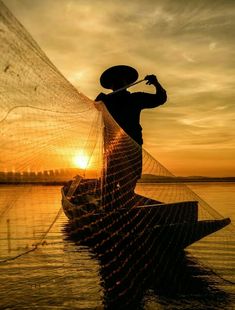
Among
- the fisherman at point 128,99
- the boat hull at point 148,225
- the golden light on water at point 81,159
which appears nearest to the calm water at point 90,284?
the boat hull at point 148,225

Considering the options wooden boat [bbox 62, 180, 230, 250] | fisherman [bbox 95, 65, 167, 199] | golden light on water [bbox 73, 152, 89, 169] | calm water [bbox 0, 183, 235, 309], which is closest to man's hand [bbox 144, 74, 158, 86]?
fisherman [bbox 95, 65, 167, 199]

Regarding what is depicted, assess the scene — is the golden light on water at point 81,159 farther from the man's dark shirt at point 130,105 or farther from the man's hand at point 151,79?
the man's hand at point 151,79

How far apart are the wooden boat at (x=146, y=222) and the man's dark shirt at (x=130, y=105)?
1.55 meters

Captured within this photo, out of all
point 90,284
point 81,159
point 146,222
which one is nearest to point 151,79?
point 81,159

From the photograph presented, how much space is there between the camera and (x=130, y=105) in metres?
8.26

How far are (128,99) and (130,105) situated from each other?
0.44 feet

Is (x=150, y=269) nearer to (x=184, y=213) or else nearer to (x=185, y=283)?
(x=185, y=283)

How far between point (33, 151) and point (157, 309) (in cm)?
301

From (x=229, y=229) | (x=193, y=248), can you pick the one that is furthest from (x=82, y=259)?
(x=229, y=229)

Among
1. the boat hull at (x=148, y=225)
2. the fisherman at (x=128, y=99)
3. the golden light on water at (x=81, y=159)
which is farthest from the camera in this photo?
the fisherman at (x=128, y=99)

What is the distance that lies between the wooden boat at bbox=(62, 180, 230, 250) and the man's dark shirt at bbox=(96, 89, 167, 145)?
1553 mm

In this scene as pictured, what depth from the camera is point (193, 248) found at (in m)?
10.3

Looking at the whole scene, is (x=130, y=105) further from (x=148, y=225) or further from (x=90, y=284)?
(x=90, y=284)

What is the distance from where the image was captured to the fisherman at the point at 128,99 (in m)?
8.17
